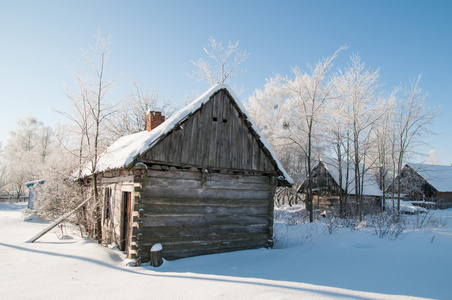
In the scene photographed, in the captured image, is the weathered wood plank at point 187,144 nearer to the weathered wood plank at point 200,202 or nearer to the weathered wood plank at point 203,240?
the weathered wood plank at point 200,202

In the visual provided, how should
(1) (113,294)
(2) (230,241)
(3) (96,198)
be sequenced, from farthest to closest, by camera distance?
1. (3) (96,198)
2. (2) (230,241)
3. (1) (113,294)

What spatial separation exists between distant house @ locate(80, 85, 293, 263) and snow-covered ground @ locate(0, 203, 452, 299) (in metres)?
0.66

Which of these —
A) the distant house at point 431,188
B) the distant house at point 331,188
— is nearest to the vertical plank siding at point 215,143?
the distant house at point 331,188

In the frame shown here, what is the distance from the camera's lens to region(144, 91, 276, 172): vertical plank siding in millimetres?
8094

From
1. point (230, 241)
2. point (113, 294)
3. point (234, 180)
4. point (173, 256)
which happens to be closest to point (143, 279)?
point (113, 294)

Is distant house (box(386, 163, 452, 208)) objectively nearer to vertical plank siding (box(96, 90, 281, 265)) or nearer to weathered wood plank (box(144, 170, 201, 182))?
vertical plank siding (box(96, 90, 281, 265))

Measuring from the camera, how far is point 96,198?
11.1 meters

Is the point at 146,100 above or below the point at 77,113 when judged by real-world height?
above

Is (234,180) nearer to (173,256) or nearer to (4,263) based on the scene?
(173,256)

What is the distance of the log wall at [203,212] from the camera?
7887 mm

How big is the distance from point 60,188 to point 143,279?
1049cm

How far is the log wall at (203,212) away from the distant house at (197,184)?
0.09ft

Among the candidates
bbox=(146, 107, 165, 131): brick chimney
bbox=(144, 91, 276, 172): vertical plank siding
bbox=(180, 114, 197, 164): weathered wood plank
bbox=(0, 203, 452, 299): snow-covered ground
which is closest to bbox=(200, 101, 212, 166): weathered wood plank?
bbox=(144, 91, 276, 172): vertical plank siding

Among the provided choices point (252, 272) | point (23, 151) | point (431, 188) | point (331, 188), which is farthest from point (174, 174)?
point (23, 151)
